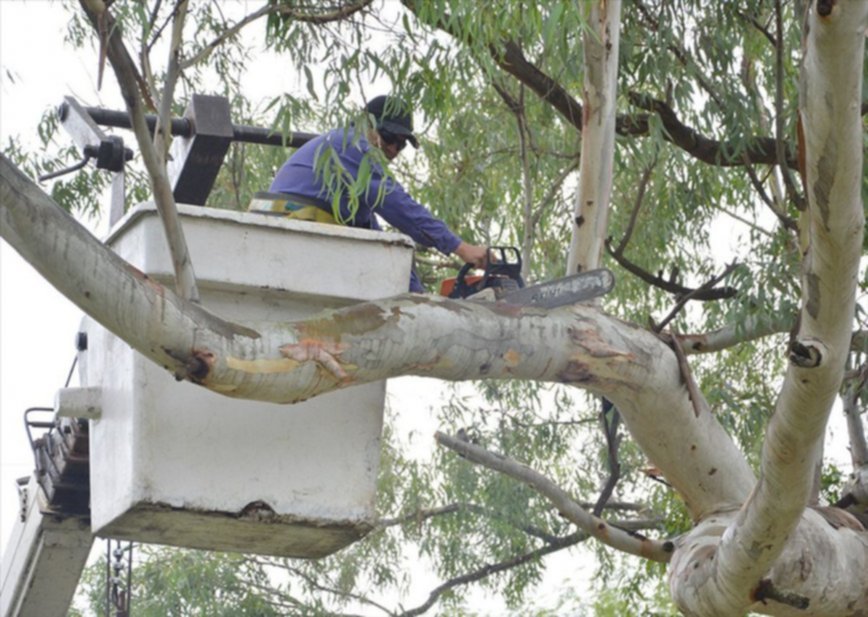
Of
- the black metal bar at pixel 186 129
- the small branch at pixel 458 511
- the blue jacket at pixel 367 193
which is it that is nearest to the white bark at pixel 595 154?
the blue jacket at pixel 367 193

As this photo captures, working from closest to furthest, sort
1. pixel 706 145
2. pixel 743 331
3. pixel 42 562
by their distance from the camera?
pixel 743 331, pixel 42 562, pixel 706 145

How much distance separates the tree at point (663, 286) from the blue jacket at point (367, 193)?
0.23m

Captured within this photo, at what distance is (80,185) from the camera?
9008mm

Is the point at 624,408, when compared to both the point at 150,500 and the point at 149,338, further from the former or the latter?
the point at 149,338

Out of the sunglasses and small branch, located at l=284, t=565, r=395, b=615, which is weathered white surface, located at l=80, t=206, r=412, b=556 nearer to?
the sunglasses

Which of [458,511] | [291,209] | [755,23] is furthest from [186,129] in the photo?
[458,511]

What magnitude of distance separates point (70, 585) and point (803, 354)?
136 inches

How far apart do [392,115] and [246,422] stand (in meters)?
1.41

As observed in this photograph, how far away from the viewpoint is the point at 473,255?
17.8 feet

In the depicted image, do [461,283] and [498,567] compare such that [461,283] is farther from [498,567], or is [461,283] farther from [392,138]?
[498,567]

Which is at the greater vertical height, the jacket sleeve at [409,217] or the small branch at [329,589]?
the jacket sleeve at [409,217]

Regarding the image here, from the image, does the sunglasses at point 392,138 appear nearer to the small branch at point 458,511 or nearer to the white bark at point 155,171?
the white bark at point 155,171

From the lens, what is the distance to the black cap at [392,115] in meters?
5.77

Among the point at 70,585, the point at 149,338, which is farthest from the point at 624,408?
the point at 70,585
